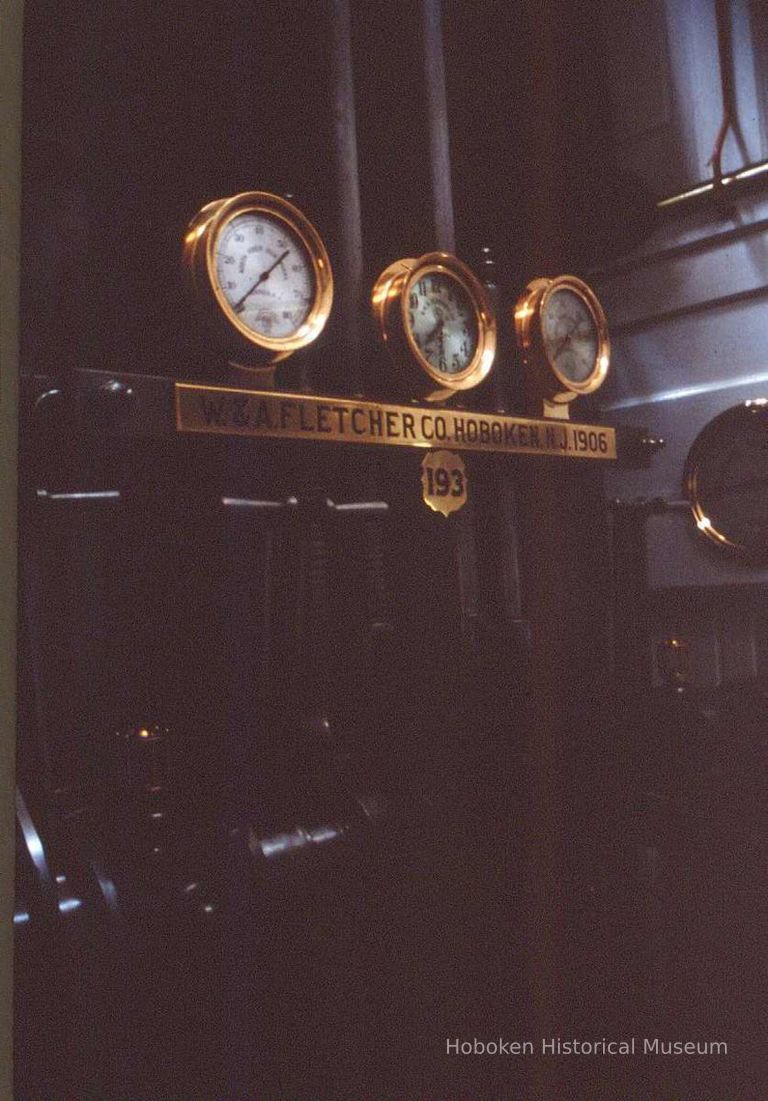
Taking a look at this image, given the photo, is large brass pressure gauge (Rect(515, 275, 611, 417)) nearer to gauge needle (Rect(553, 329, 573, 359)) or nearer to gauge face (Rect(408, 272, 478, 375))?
gauge needle (Rect(553, 329, 573, 359))

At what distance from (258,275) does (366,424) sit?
0.41 metres

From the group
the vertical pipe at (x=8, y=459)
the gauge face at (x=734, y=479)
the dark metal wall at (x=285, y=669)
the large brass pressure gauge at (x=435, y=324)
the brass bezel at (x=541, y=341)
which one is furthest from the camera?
the gauge face at (x=734, y=479)

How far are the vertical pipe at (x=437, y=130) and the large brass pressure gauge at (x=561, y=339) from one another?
30 cm

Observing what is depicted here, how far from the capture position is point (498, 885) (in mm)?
2105

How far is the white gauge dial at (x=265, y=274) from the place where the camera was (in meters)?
1.88

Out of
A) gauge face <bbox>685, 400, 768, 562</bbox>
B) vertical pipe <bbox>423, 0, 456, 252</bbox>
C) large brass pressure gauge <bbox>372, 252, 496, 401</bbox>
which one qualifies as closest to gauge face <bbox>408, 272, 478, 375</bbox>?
large brass pressure gauge <bbox>372, 252, 496, 401</bbox>

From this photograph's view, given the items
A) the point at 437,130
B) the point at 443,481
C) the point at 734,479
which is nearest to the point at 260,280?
the point at 443,481

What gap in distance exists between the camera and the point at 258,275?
1.93 meters

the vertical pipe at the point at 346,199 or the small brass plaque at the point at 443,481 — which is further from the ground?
the vertical pipe at the point at 346,199

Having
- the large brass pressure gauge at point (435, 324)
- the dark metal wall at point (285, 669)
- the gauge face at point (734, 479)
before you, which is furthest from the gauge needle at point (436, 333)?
the gauge face at point (734, 479)

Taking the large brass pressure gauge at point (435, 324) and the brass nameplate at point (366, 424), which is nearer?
the brass nameplate at point (366, 424)

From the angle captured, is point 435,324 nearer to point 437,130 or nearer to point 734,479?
point 437,130

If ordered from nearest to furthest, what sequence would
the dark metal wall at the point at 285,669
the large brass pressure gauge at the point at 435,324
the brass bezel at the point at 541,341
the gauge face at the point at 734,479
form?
the dark metal wall at the point at 285,669 → the large brass pressure gauge at the point at 435,324 → the brass bezel at the point at 541,341 → the gauge face at the point at 734,479

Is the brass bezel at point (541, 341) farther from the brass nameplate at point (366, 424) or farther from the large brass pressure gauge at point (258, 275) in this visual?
the large brass pressure gauge at point (258, 275)
